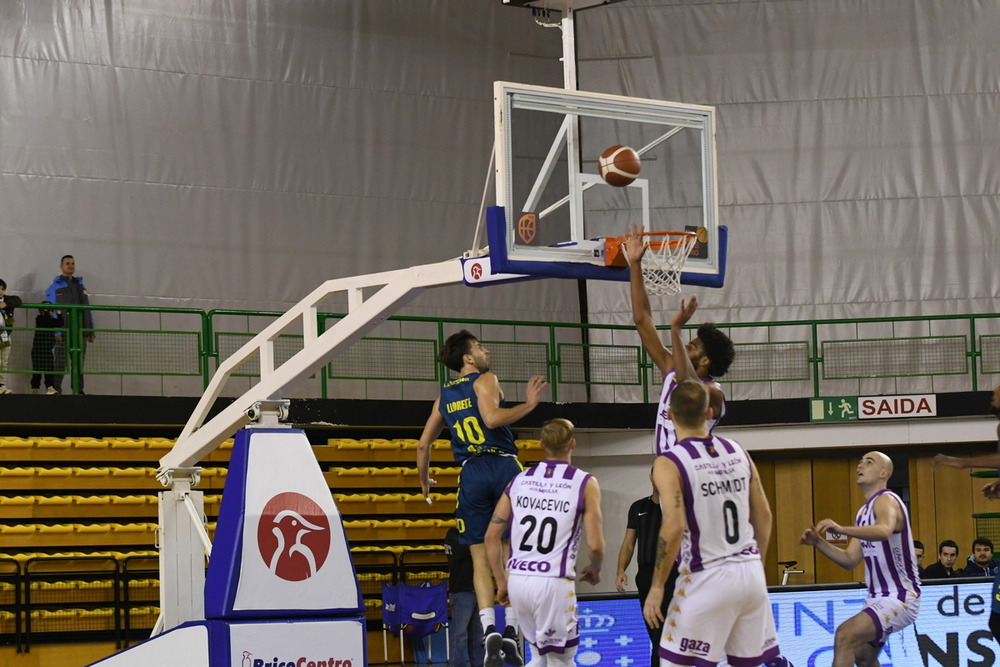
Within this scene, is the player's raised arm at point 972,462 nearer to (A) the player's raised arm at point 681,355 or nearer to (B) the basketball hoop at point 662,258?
(B) the basketball hoop at point 662,258

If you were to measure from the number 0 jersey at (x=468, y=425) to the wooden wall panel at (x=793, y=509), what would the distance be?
10.8 m

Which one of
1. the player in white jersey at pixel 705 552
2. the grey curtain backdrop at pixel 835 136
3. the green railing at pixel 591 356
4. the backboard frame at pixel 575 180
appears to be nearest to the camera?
the player in white jersey at pixel 705 552

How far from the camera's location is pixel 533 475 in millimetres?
8062

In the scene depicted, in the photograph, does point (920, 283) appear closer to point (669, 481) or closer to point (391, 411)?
point (391, 411)

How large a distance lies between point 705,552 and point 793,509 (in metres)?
13.0

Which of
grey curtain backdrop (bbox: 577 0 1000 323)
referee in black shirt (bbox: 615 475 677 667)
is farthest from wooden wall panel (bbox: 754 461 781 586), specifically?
referee in black shirt (bbox: 615 475 677 667)

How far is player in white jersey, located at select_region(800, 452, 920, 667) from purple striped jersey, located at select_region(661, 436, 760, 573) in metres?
2.41

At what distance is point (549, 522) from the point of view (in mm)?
7918

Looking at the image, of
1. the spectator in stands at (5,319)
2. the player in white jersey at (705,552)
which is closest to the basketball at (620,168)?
the player in white jersey at (705,552)

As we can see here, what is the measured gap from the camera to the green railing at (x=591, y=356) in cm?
1717

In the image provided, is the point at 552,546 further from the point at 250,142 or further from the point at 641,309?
the point at 250,142

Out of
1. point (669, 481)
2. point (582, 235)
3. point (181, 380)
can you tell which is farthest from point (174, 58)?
point (669, 481)

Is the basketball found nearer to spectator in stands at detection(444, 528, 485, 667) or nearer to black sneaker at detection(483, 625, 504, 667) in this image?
spectator in stands at detection(444, 528, 485, 667)

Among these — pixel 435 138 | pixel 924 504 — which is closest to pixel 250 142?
pixel 435 138
